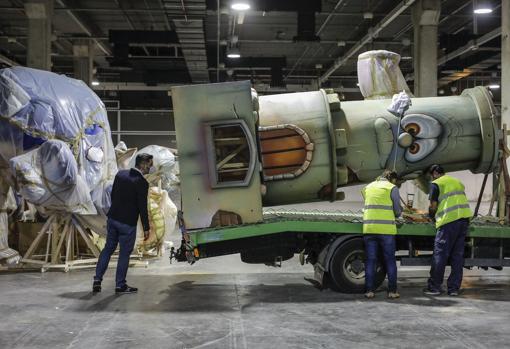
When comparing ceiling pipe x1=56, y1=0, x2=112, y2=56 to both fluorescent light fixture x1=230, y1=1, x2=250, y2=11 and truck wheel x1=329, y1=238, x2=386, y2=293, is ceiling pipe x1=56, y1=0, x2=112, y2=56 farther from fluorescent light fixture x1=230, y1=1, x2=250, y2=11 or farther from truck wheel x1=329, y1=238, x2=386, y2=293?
truck wheel x1=329, y1=238, x2=386, y2=293

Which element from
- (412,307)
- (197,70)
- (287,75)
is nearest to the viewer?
(412,307)

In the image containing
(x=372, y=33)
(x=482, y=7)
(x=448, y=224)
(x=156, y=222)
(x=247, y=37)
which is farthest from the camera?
(x=247, y=37)

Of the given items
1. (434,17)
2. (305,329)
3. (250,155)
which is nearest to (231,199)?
(250,155)

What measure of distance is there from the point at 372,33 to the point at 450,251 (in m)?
14.3

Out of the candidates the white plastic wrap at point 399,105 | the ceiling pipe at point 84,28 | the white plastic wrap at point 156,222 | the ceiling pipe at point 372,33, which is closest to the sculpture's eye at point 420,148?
the white plastic wrap at point 399,105

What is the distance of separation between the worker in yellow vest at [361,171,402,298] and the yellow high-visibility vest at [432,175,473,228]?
0.60 meters

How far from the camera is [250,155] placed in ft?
24.7

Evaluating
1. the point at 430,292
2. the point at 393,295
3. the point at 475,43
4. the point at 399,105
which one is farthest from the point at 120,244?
the point at 475,43

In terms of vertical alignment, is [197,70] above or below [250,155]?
above

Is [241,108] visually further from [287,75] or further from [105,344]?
[287,75]

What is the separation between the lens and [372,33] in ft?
67.4

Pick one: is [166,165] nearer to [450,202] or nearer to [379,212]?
[379,212]

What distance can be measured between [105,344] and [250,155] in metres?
3.08

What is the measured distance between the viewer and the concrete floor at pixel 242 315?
5.63 meters
